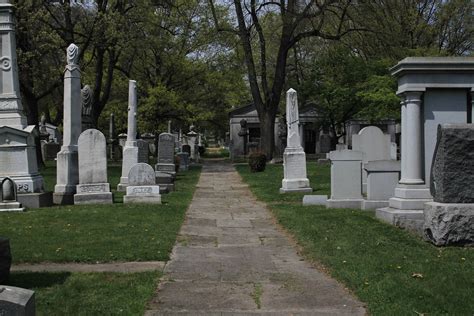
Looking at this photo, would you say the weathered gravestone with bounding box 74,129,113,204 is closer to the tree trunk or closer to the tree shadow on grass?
the tree shadow on grass

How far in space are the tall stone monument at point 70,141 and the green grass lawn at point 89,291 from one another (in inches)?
318

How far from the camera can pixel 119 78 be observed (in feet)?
134

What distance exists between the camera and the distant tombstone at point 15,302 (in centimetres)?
314

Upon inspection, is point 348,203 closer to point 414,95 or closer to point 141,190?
point 414,95

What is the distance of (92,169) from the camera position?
1430cm

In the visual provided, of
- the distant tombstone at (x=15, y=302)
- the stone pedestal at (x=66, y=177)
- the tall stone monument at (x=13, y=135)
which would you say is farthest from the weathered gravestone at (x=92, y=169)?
the distant tombstone at (x=15, y=302)

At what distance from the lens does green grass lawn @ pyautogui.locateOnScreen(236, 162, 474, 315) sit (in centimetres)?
555

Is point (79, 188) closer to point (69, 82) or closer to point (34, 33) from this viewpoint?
point (69, 82)

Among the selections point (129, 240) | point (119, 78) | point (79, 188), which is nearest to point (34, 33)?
point (79, 188)

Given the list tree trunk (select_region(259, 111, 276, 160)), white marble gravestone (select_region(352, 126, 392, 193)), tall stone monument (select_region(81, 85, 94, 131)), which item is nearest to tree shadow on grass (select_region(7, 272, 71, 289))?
white marble gravestone (select_region(352, 126, 392, 193))

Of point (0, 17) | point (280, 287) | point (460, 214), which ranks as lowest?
point (280, 287)

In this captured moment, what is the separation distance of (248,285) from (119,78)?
36.0m

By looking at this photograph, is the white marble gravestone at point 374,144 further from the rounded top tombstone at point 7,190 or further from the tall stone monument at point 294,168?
the rounded top tombstone at point 7,190

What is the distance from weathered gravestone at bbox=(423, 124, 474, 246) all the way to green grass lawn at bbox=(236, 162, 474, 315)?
0.23 m
